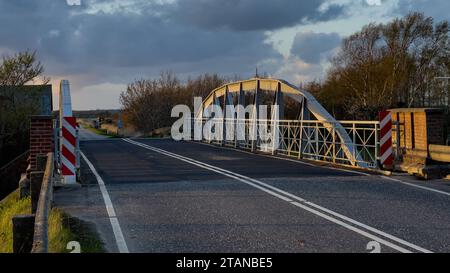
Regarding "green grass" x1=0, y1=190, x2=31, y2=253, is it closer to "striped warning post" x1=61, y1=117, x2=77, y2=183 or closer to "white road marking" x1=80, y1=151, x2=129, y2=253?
"striped warning post" x1=61, y1=117, x2=77, y2=183

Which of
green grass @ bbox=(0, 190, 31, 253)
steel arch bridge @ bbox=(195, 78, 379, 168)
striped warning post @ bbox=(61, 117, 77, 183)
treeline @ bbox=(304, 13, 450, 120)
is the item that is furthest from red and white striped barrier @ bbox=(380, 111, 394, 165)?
treeline @ bbox=(304, 13, 450, 120)

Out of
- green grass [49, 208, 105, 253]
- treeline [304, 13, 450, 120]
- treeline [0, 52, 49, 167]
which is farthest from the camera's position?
treeline [304, 13, 450, 120]

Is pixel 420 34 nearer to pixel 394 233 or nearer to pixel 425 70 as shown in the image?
pixel 425 70

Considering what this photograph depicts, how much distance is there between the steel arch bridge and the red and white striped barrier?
0.21m

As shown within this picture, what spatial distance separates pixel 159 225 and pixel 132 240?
85 cm

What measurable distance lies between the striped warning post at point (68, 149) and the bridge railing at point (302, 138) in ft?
23.2

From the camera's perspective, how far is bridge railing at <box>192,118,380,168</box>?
1460cm

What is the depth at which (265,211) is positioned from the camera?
8047 millimetres

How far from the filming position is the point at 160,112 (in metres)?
55.8

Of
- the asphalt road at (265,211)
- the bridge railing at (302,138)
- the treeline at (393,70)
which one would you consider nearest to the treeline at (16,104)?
the bridge railing at (302,138)

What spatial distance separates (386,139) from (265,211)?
5979 mm

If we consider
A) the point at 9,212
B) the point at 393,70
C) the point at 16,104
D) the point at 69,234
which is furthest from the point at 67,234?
the point at 393,70
